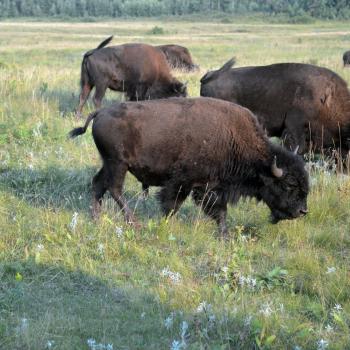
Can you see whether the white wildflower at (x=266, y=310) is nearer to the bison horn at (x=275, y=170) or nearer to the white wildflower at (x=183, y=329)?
the white wildflower at (x=183, y=329)

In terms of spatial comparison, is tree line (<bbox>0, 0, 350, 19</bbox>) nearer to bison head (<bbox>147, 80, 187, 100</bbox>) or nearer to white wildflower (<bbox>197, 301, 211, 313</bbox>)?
bison head (<bbox>147, 80, 187, 100</bbox>)

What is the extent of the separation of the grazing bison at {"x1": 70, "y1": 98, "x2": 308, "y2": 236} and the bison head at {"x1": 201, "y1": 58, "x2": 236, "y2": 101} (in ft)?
9.66

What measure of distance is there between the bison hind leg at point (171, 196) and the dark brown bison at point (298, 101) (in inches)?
121

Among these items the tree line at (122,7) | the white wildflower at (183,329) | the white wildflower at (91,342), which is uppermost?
the white wildflower at (183,329)

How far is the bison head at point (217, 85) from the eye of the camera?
32.8 ft

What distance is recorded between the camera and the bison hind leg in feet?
22.7

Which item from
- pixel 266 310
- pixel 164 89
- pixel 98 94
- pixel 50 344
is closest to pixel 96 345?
pixel 50 344

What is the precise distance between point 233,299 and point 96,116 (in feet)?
10.0

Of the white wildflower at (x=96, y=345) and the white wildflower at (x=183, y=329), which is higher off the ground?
the white wildflower at (x=183, y=329)

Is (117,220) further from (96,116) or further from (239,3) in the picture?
(239,3)

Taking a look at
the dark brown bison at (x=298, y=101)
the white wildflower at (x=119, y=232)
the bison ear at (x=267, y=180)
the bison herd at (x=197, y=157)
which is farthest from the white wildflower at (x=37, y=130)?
the bison ear at (x=267, y=180)

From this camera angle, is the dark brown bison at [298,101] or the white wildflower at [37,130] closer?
the dark brown bison at [298,101]

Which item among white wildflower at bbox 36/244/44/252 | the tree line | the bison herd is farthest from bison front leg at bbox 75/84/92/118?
the tree line

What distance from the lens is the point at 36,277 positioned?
535cm
